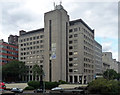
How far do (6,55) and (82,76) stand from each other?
56.7 metres

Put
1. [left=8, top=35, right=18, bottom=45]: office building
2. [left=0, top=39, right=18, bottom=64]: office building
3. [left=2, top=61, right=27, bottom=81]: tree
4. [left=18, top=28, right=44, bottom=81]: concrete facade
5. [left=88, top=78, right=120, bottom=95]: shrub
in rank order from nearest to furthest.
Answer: [left=88, top=78, right=120, bottom=95]: shrub
[left=2, top=61, right=27, bottom=81]: tree
[left=18, top=28, right=44, bottom=81]: concrete facade
[left=0, top=39, right=18, bottom=64]: office building
[left=8, top=35, right=18, bottom=45]: office building

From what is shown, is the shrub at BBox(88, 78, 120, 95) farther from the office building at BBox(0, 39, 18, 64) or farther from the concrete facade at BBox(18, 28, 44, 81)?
the office building at BBox(0, 39, 18, 64)

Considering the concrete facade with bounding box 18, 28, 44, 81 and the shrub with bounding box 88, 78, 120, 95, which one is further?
the concrete facade with bounding box 18, 28, 44, 81

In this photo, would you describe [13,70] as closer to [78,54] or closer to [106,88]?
[78,54]

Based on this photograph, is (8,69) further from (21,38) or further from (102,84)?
(102,84)

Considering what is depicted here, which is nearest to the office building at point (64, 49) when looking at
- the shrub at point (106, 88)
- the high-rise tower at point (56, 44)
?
the high-rise tower at point (56, 44)

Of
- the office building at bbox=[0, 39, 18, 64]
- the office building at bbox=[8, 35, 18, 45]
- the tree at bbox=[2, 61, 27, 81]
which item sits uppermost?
the office building at bbox=[8, 35, 18, 45]

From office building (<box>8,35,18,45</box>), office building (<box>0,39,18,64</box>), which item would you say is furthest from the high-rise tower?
office building (<box>8,35,18,45</box>)

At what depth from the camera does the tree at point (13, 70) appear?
93125 millimetres

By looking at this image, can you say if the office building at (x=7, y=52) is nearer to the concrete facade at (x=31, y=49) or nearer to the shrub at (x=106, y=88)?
the concrete facade at (x=31, y=49)

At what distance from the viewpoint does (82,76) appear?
8462 centimetres

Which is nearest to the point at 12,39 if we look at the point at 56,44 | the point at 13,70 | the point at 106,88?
the point at 13,70

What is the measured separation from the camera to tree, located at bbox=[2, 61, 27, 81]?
93.1 m

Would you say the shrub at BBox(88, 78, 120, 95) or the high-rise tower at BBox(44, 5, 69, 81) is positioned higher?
the high-rise tower at BBox(44, 5, 69, 81)
